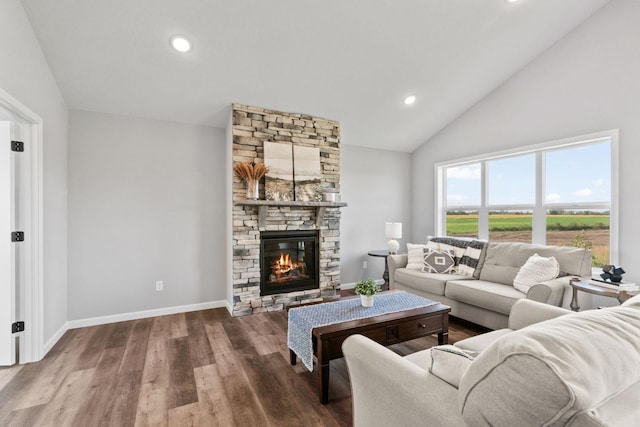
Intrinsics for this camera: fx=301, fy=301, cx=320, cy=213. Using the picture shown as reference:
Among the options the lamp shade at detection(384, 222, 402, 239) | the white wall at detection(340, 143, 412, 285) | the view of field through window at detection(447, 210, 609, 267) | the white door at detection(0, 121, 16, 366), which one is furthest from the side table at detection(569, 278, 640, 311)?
the white door at detection(0, 121, 16, 366)

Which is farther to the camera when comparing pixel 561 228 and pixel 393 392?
pixel 561 228

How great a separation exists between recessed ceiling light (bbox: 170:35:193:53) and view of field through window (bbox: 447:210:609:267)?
445 centimetres

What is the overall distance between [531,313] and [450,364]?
1362 mm

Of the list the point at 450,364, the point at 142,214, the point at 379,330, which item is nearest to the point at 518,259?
the point at 379,330

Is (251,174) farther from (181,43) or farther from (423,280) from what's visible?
(423,280)

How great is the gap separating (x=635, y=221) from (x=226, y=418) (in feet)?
13.6

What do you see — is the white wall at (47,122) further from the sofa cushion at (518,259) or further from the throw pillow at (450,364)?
the sofa cushion at (518,259)

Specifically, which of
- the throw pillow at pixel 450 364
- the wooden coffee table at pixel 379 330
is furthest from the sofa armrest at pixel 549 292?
the throw pillow at pixel 450 364

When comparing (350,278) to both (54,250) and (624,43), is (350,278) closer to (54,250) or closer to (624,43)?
(54,250)

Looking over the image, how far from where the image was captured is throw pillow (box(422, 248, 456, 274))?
3.90 metres

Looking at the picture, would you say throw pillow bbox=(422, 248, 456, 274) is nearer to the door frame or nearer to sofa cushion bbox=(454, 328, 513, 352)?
sofa cushion bbox=(454, 328, 513, 352)

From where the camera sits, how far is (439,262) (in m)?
3.95

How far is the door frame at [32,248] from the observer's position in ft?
8.43

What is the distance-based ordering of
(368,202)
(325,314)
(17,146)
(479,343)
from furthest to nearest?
Result: (368,202) → (17,146) → (325,314) → (479,343)
